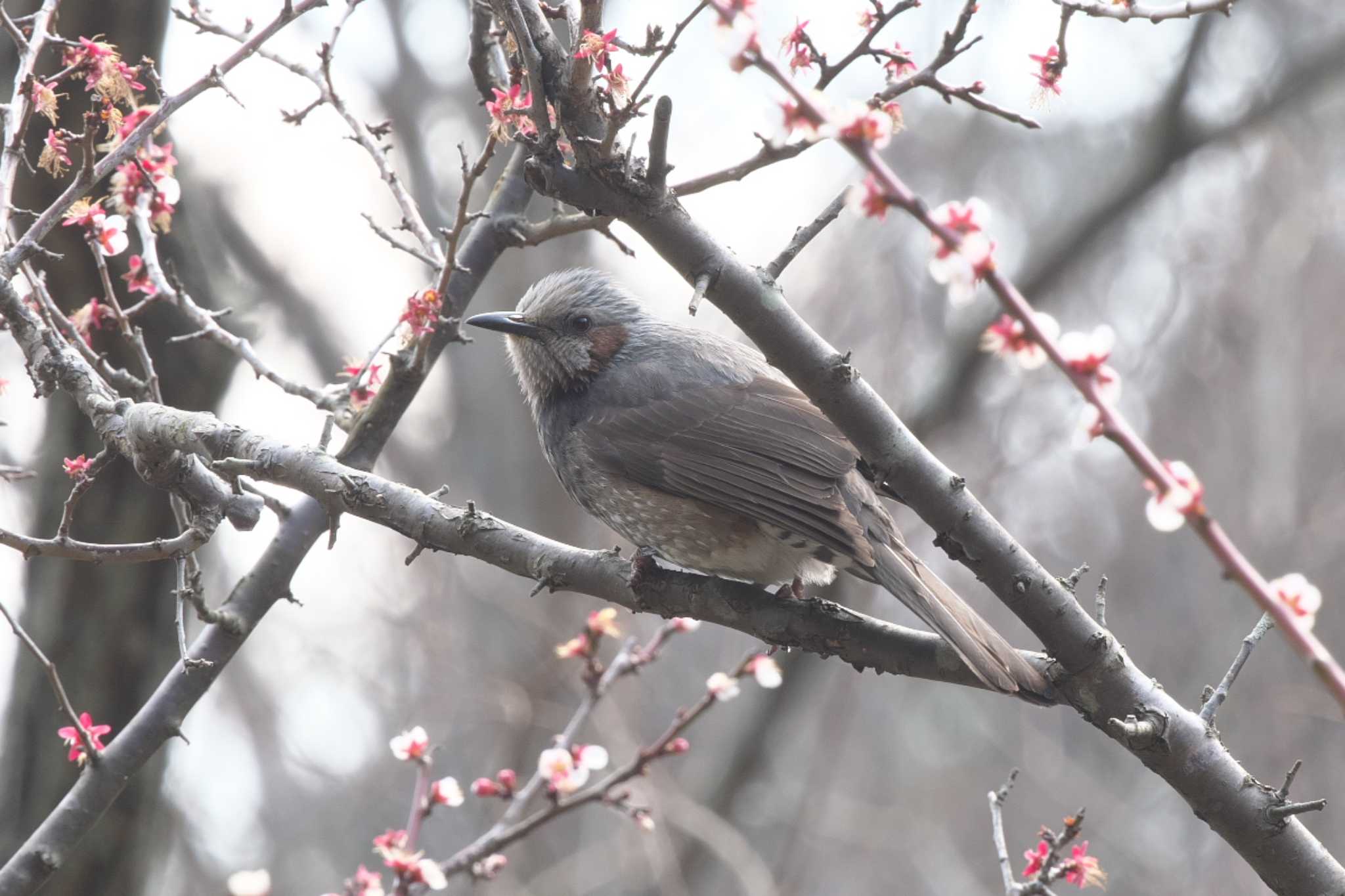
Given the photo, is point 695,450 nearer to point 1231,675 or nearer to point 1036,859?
point 1036,859

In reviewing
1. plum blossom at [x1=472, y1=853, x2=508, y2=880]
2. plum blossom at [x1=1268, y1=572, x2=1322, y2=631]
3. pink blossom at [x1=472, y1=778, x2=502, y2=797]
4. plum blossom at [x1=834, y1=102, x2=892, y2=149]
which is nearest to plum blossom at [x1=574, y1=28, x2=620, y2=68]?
plum blossom at [x1=834, y1=102, x2=892, y2=149]

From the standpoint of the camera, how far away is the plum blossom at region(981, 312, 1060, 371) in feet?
4.45

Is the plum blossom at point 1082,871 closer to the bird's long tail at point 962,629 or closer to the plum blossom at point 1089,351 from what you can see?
the bird's long tail at point 962,629

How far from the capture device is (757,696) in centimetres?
777

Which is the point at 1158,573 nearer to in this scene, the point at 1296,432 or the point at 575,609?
the point at 1296,432

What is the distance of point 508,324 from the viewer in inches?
166

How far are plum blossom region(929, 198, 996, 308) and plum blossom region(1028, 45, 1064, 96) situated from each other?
56.1 inches

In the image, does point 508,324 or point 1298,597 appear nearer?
point 1298,597

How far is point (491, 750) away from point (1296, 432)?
8111 mm

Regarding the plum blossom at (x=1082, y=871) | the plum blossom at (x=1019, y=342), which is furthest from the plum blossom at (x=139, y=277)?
the plum blossom at (x=1082, y=871)

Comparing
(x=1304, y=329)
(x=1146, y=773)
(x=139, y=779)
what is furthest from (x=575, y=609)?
(x=1304, y=329)

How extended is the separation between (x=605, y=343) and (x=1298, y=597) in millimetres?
3200

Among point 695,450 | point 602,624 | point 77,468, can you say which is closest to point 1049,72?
point 695,450

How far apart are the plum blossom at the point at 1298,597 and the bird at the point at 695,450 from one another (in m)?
1.48
